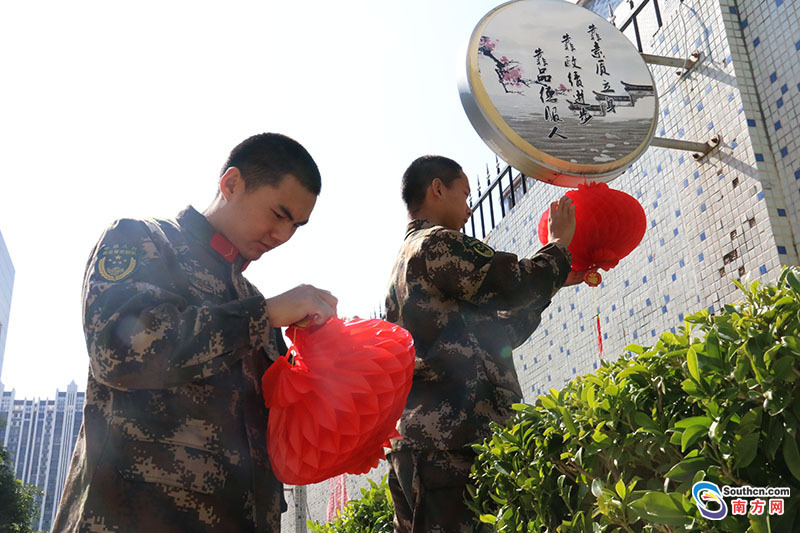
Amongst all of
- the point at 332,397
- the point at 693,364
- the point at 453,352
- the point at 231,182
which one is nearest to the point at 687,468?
the point at 693,364

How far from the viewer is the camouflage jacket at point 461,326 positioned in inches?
82.2

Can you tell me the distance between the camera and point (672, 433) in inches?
44.4

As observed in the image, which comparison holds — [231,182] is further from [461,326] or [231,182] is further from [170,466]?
[461,326]

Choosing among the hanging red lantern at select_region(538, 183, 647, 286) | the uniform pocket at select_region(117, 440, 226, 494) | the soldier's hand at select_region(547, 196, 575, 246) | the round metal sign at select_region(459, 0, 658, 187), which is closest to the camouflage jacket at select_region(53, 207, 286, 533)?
the uniform pocket at select_region(117, 440, 226, 494)

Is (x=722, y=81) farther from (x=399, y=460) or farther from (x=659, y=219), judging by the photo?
(x=399, y=460)

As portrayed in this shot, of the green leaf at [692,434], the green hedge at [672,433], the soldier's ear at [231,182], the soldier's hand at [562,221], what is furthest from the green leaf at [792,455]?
the soldier's hand at [562,221]

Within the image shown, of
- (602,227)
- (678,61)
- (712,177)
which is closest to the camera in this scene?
(602,227)

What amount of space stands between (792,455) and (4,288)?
71.8 m

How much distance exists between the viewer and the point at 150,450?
140 centimetres

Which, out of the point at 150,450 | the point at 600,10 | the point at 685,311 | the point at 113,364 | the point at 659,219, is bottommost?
the point at 150,450

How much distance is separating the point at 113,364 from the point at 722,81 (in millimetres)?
3332

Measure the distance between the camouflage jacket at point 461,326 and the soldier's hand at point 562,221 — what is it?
96mm

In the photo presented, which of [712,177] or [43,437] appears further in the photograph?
[43,437]

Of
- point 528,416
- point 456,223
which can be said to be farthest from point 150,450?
point 456,223
